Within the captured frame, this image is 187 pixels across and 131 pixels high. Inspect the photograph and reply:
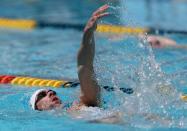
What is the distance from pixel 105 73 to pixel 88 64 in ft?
4.06


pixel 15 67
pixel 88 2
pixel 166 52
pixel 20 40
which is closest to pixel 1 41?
pixel 20 40

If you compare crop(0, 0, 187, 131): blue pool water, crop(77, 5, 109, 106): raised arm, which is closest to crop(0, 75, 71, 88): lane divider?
crop(0, 0, 187, 131): blue pool water

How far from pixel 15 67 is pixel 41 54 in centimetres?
97

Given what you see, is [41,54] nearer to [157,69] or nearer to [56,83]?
[56,83]

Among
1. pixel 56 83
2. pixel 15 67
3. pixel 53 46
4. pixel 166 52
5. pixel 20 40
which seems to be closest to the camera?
pixel 56 83

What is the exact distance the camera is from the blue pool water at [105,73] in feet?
13.5

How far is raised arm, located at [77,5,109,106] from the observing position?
390 centimetres

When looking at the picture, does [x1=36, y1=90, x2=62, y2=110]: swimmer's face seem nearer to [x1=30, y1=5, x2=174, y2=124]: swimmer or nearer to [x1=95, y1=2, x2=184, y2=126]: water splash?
[x1=30, y1=5, x2=174, y2=124]: swimmer

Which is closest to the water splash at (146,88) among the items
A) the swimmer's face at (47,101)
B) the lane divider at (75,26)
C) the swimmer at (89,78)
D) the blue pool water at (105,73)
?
the blue pool water at (105,73)

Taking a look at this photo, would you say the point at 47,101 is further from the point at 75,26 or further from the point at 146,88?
the point at 75,26

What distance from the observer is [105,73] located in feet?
17.2

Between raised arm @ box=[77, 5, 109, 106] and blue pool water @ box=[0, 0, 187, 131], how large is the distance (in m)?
0.12

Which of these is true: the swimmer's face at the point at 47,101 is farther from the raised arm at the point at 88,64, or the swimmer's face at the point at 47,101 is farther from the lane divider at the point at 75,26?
the lane divider at the point at 75,26

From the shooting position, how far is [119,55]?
23.0 feet
